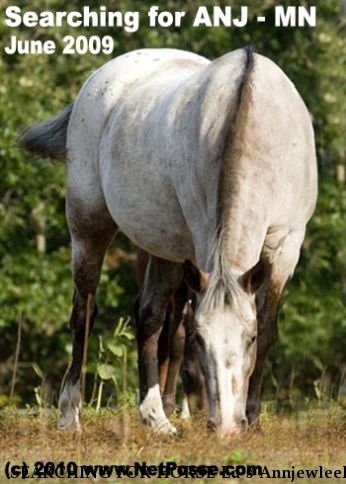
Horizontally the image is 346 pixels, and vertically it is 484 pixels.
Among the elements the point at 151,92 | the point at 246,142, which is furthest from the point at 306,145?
the point at 151,92

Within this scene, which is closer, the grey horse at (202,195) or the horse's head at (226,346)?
the horse's head at (226,346)

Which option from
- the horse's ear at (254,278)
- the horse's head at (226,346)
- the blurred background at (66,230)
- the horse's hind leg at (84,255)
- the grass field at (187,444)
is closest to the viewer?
the grass field at (187,444)

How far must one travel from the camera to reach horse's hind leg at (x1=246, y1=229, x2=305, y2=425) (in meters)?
8.12

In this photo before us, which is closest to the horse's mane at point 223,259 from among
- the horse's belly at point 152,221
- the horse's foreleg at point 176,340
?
the horse's belly at point 152,221

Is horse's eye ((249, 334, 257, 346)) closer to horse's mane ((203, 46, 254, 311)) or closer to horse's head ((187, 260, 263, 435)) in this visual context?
horse's head ((187, 260, 263, 435))

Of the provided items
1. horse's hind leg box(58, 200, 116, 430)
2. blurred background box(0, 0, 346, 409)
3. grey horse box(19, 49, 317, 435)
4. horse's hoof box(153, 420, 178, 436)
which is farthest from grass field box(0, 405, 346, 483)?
blurred background box(0, 0, 346, 409)

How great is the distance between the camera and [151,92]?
9.21 m

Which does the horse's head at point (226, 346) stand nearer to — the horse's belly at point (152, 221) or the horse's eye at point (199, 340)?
the horse's eye at point (199, 340)

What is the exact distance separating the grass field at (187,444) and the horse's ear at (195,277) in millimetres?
634

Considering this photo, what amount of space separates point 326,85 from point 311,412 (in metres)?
13.4

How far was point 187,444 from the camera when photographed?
7223mm

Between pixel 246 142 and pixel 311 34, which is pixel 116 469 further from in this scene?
pixel 311 34

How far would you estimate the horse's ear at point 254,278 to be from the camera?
7.36 m

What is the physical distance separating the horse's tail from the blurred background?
971 centimetres
